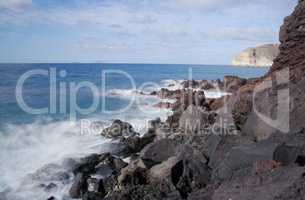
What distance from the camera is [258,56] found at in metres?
148

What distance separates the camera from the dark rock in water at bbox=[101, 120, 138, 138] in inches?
642

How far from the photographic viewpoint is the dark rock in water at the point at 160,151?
11.2 m

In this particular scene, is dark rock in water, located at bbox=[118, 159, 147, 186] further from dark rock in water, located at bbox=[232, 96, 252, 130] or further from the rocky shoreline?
dark rock in water, located at bbox=[232, 96, 252, 130]

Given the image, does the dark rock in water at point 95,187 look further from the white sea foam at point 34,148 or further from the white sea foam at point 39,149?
the white sea foam at point 34,148

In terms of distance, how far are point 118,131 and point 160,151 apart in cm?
562

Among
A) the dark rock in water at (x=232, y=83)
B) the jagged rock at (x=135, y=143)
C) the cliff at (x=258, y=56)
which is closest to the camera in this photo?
the jagged rock at (x=135, y=143)

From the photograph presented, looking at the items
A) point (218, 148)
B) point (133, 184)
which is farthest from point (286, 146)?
point (133, 184)

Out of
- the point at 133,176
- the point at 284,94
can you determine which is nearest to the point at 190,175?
the point at 133,176

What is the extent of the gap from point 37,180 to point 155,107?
15.5m

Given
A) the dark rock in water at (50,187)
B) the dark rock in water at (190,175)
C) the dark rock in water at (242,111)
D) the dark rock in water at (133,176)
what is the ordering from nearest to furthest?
1. the dark rock in water at (190,175)
2. the dark rock in water at (133,176)
3. the dark rock in water at (50,187)
4. the dark rock in water at (242,111)

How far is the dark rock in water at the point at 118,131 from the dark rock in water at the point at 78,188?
6269 mm

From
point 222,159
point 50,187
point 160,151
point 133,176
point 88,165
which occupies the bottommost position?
Answer: point 50,187

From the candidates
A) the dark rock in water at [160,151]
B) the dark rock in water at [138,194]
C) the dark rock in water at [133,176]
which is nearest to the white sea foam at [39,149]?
the dark rock in water at [133,176]

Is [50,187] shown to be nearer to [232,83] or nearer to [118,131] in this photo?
[118,131]
